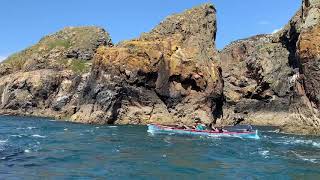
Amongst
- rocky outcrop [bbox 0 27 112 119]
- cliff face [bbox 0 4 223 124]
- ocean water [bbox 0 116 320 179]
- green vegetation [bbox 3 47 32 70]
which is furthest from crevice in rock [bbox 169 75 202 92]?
green vegetation [bbox 3 47 32 70]

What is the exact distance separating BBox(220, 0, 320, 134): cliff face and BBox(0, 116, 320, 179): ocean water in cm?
2067

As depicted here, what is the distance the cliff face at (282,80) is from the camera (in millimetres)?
79188

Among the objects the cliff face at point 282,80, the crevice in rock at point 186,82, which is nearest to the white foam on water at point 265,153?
the cliff face at point 282,80

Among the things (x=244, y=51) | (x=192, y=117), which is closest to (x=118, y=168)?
(x=192, y=117)

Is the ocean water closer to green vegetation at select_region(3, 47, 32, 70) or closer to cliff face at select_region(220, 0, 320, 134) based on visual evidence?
cliff face at select_region(220, 0, 320, 134)

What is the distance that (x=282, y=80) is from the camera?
5032 inches

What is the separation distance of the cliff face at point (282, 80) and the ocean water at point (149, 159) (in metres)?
20.7

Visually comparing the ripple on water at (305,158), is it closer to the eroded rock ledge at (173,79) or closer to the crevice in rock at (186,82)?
the eroded rock ledge at (173,79)

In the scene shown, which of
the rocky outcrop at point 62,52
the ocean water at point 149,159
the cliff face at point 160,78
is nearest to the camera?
the ocean water at point 149,159

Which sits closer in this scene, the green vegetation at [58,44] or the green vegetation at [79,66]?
the green vegetation at [79,66]

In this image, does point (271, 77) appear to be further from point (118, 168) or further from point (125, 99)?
point (118, 168)

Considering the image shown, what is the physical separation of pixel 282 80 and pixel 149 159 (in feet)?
302

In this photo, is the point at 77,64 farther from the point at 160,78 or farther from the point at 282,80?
the point at 282,80

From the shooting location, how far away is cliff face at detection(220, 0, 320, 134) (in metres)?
79.2
